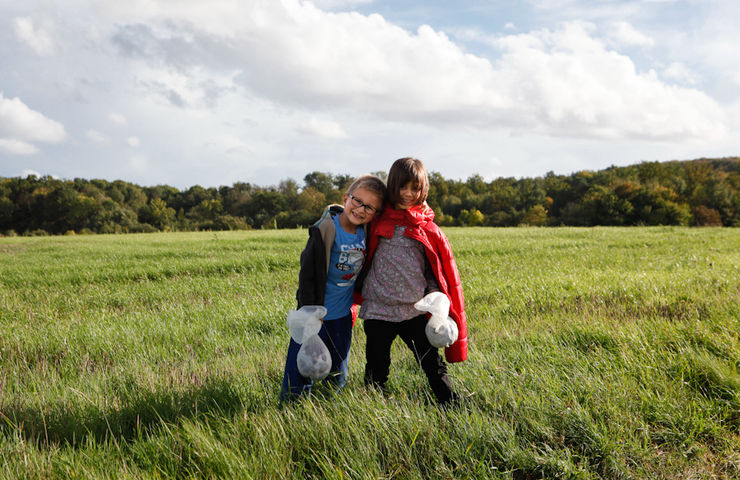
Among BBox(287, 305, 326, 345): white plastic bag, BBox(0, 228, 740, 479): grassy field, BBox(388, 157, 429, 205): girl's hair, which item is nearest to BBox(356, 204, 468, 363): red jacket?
BBox(388, 157, 429, 205): girl's hair

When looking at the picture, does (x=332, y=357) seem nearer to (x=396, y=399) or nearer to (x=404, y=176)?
(x=396, y=399)

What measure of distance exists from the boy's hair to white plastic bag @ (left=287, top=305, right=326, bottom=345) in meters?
0.83

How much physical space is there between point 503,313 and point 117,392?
4.28 metres

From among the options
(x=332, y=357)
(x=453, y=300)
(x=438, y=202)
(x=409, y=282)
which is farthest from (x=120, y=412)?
(x=438, y=202)

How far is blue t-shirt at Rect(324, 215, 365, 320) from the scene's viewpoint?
9.22 feet

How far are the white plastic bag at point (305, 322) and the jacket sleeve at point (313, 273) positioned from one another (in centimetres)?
8

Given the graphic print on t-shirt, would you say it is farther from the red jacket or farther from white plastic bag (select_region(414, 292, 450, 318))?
white plastic bag (select_region(414, 292, 450, 318))

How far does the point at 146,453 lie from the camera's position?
2.32m

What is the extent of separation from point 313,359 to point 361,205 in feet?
3.35

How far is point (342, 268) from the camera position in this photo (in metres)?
2.83

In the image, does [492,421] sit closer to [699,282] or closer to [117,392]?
[117,392]

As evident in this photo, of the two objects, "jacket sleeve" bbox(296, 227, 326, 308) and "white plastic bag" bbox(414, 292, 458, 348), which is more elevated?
"jacket sleeve" bbox(296, 227, 326, 308)

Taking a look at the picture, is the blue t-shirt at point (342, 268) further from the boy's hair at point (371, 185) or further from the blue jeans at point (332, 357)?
the boy's hair at point (371, 185)

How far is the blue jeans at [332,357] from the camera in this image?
112 inches
